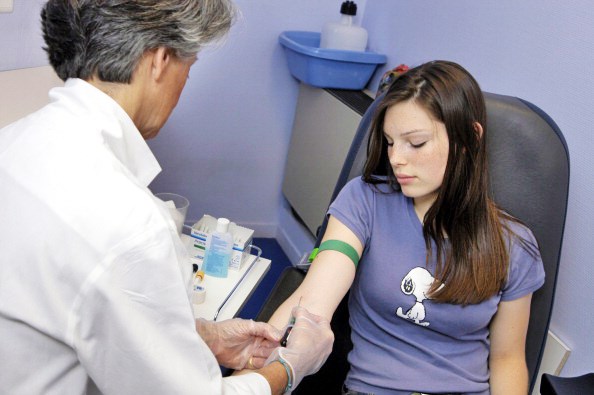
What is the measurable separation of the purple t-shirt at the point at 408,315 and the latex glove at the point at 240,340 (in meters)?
0.22

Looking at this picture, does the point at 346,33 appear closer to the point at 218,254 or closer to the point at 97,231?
the point at 218,254

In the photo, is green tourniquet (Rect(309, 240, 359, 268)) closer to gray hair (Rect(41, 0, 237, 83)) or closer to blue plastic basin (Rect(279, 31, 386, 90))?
gray hair (Rect(41, 0, 237, 83))

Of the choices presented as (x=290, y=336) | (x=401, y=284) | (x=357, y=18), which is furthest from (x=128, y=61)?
(x=357, y=18)

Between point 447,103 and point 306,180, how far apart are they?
137 centimetres

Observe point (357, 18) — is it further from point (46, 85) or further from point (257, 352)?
point (257, 352)

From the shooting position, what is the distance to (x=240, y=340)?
3.92 feet

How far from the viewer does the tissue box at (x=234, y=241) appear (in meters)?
1.48

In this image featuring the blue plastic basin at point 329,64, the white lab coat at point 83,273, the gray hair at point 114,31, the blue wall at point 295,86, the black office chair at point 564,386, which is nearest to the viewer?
the white lab coat at point 83,273

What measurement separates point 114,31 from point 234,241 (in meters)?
0.76

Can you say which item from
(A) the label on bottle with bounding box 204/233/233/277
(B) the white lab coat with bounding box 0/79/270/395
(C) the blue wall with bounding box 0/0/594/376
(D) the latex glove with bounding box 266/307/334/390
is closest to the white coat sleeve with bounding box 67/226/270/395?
(B) the white lab coat with bounding box 0/79/270/395

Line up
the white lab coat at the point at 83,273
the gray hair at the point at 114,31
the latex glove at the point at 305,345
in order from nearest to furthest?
Answer: the white lab coat at the point at 83,273 < the gray hair at the point at 114,31 < the latex glove at the point at 305,345

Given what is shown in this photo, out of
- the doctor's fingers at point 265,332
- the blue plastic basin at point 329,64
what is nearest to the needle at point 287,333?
the doctor's fingers at point 265,332

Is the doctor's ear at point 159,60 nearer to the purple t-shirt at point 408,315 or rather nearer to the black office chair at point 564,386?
the purple t-shirt at point 408,315

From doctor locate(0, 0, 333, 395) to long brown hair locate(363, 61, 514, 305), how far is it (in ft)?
1.76
